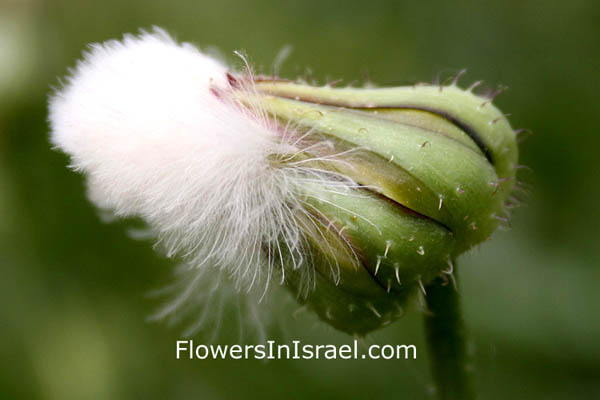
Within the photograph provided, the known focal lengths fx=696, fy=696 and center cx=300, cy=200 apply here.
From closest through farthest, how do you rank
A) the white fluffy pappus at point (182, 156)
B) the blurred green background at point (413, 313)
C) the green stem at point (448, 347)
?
the white fluffy pappus at point (182, 156) < the green stem at point (448, 347) < the blurred green background at point (413, 313)

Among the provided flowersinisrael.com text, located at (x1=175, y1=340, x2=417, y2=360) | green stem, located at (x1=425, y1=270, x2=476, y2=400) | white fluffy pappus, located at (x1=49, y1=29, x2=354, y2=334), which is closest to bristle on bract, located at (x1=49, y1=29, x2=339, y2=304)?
white fluffy pappus, located at (x1=49, y1=29, x2=354, y2=334)

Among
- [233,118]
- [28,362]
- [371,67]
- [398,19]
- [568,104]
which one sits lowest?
[28,362]

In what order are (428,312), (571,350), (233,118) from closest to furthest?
(233,118), (428,312), (571,350)

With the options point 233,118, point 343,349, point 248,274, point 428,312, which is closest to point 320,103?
point 233,118

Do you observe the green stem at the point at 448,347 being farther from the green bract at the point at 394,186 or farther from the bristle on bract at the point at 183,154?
the bristle on bract at the point at 183,154

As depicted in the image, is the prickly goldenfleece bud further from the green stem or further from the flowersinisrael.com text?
the flowersinisrael.com text

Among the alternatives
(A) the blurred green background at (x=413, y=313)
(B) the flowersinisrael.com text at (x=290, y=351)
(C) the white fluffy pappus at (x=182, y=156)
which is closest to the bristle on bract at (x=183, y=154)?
(C) the white fluffy pappus at (x=182, y=156)

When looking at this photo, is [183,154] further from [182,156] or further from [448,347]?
Answer: [448,347]

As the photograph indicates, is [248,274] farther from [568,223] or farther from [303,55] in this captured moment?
[303,55]
